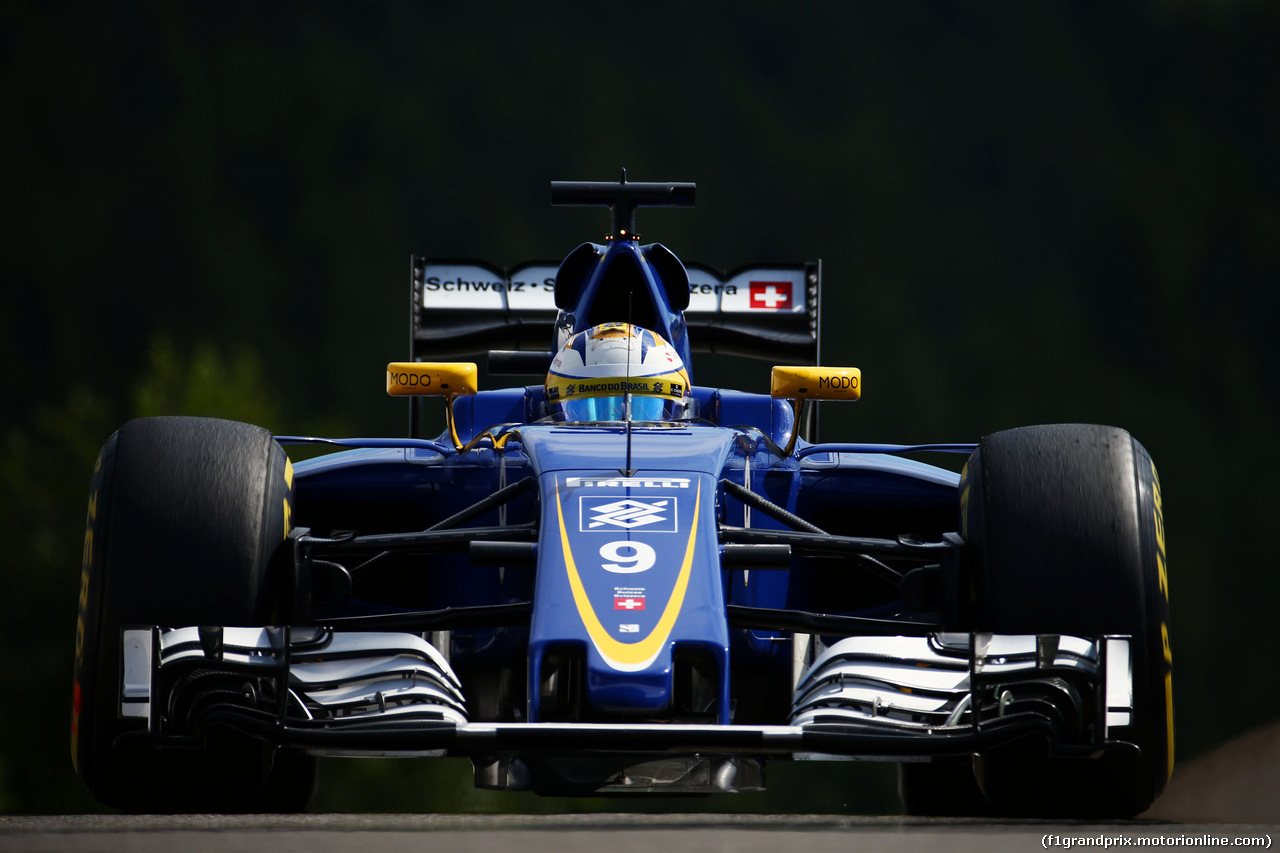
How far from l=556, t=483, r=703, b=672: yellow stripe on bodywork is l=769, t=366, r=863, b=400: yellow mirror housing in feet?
2.69

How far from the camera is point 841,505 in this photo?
495cm

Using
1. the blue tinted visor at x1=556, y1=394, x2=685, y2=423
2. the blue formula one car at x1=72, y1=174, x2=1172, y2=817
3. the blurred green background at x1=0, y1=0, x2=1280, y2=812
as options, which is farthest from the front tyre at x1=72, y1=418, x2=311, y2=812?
the blurred green background at x1=0, y1=0, x2=1280, y2=812

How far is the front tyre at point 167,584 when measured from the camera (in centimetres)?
373

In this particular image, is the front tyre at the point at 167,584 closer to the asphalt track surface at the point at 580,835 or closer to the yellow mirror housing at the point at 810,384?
the asphalt track surface at the point at 580,835

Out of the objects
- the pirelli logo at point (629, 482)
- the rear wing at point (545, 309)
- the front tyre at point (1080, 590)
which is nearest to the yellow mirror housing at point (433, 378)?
the pirelli logo at point (629, 482)

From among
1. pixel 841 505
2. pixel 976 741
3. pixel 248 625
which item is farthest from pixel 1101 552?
pixel 248 625

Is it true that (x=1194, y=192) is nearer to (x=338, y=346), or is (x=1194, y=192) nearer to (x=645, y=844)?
(x=338, y=346)

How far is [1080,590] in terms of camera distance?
3.76m

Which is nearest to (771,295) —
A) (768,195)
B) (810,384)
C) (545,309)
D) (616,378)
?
(545,309)

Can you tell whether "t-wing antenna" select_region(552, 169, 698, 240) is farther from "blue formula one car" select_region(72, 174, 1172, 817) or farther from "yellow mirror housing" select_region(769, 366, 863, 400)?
"yellow mirror housing" select_region(769, 366, 863, 400)

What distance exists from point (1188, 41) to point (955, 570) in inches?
1917

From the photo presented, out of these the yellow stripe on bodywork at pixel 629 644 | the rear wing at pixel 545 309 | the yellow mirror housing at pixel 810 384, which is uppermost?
the rear wing at pixel 545 309

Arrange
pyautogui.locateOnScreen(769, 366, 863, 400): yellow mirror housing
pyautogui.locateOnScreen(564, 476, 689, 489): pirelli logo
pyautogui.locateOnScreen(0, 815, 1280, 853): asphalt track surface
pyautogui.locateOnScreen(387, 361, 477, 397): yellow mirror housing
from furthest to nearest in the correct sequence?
pyautogui.locateOnScreen(387, 361, 477, 397): yellow mirror housing
pyautogui.locateOnScreen(769, 366, 863, 400): yellow mirror housing
pyautogui.locateOnScreen(564, 476, 689, 489): pirelli logo
pyautogui.locateOnScreen(0, 815, 1280, 853): asphalt track surface

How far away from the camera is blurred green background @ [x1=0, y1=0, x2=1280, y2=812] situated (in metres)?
41.4
